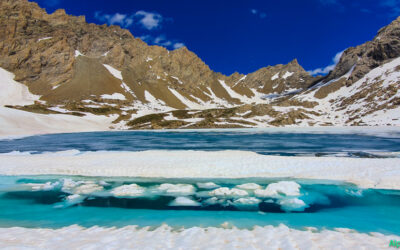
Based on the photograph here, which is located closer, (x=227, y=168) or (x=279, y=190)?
(x=279, y=190)

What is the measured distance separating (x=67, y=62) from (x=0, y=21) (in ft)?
170

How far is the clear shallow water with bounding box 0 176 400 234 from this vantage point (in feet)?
31.1

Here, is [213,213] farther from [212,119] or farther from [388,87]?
[388,87]

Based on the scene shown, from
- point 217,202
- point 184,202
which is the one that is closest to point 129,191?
point 184,202

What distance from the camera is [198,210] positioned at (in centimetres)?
1087

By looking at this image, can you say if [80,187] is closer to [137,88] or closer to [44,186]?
[44,186]

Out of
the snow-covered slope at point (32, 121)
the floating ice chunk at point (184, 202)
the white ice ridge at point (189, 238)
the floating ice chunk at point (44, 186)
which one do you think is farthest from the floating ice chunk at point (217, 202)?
the snow-covered slope at point (32, 121)

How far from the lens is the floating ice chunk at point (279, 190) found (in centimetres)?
1286

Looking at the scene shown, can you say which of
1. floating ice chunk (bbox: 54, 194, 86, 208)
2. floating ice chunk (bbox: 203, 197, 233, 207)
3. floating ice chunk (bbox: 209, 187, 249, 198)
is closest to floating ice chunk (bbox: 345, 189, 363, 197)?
floating ice chunk (bbox: 209, 187, 249, 198)

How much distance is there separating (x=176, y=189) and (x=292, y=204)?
6171 millimetres

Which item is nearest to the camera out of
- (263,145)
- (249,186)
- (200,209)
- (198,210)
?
(198,210)

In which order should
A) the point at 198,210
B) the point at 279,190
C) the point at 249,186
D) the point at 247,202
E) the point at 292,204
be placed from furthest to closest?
the point at 249,186 < the point at 279,190 < the point at 247,202 < the point at 292,204 < the point at 198,210

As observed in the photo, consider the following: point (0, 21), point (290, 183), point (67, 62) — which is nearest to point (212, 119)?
point (290, 183)

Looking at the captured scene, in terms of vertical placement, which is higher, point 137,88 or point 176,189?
point 137,88
